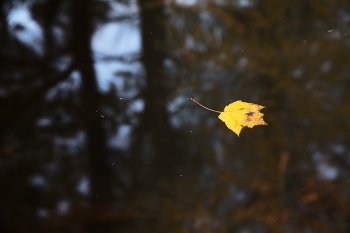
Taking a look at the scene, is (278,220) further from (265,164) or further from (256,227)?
(265,164)

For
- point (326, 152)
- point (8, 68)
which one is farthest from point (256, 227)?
point (8, 68)

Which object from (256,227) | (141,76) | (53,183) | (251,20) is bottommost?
(256,227)

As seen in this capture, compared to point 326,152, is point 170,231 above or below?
below
